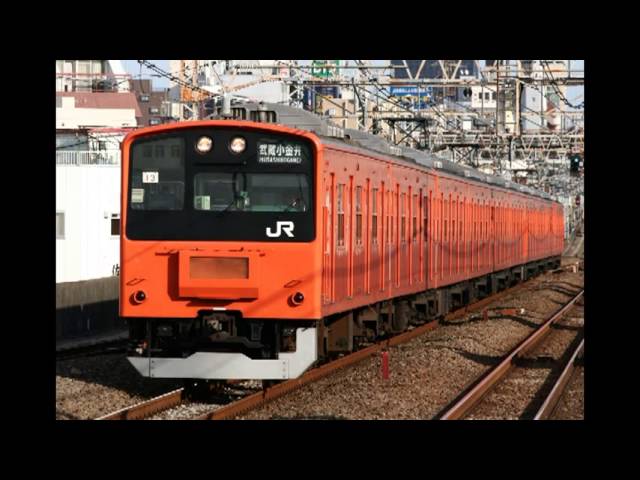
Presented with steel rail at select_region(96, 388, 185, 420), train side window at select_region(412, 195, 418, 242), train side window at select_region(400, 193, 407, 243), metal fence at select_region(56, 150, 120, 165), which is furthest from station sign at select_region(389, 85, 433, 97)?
steel rail at select_region(96, 388, 185, 420)

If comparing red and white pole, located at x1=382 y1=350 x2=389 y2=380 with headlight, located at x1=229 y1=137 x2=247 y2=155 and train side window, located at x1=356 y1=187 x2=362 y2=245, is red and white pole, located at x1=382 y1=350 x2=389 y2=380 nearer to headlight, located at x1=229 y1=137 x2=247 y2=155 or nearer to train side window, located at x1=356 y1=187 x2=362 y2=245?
train side window, located at x1=356 y1=187 x2=362 y2=245

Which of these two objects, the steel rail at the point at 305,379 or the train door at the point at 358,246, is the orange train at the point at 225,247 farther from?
the train door at the point at 358,246

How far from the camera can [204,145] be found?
12289 mm

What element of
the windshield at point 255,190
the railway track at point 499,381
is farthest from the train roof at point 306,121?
the railway track at point 499,381

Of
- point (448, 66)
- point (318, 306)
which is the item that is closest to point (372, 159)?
point (318, 306)

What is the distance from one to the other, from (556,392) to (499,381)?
4.63 ft

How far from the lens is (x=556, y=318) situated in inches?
943

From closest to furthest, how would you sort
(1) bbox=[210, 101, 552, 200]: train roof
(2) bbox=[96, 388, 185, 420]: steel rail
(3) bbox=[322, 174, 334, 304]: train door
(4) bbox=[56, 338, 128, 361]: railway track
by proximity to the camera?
1. (2) bbox=[96, 388, 185, 420]: steel rail
2. (3) bbox=[322, 174, 334, 304]: train door
3. (1) bbox=[210, 101, 552, 200]: train roof
4. (4) bbox=[56, 338, 128, 361]: railway track

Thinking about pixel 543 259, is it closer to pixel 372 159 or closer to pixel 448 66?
pixel 448 66

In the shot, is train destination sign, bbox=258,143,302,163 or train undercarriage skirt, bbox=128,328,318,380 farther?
train destination sign, bbox=258,143,302,163

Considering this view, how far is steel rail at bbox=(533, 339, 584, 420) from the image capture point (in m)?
12.2
